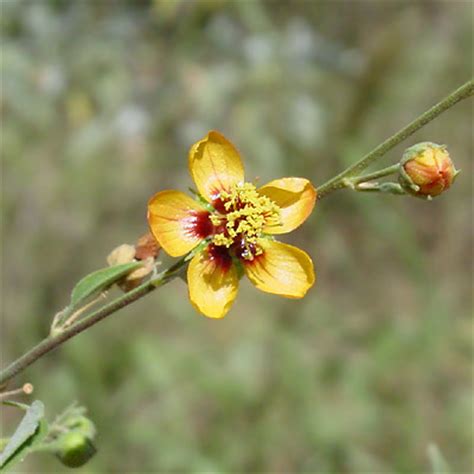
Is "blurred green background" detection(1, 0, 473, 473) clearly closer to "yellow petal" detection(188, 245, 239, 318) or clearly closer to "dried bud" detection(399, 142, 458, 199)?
"yellow petal" detection(188, 245, 239, 318)

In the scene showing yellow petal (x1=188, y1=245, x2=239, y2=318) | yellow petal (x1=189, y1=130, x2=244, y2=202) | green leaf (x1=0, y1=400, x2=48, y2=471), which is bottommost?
green leaf (x1=0, y1=400, x2=48, y2=471)

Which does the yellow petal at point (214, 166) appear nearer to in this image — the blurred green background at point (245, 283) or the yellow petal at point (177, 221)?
the yellow petal at point (177, 221)

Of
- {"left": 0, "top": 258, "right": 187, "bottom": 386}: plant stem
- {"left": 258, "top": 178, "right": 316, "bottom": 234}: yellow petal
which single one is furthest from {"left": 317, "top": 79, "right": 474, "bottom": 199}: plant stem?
{"left": 0, "top": 258, "right": 187, "bottom": 386}: plant stem

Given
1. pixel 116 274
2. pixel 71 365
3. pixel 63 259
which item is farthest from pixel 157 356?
pixel 116 274

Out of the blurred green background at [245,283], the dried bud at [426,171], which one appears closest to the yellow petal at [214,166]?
the dried bud at [426,171]

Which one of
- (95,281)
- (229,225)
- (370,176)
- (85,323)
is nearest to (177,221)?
(229,225)

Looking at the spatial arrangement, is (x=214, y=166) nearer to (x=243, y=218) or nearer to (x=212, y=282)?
(x=243, y=218)

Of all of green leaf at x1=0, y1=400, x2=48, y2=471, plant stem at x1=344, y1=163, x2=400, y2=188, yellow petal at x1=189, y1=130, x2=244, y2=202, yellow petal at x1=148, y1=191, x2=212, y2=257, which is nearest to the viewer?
green leaf at x1=0, y1=400, x2=48, y2=471
